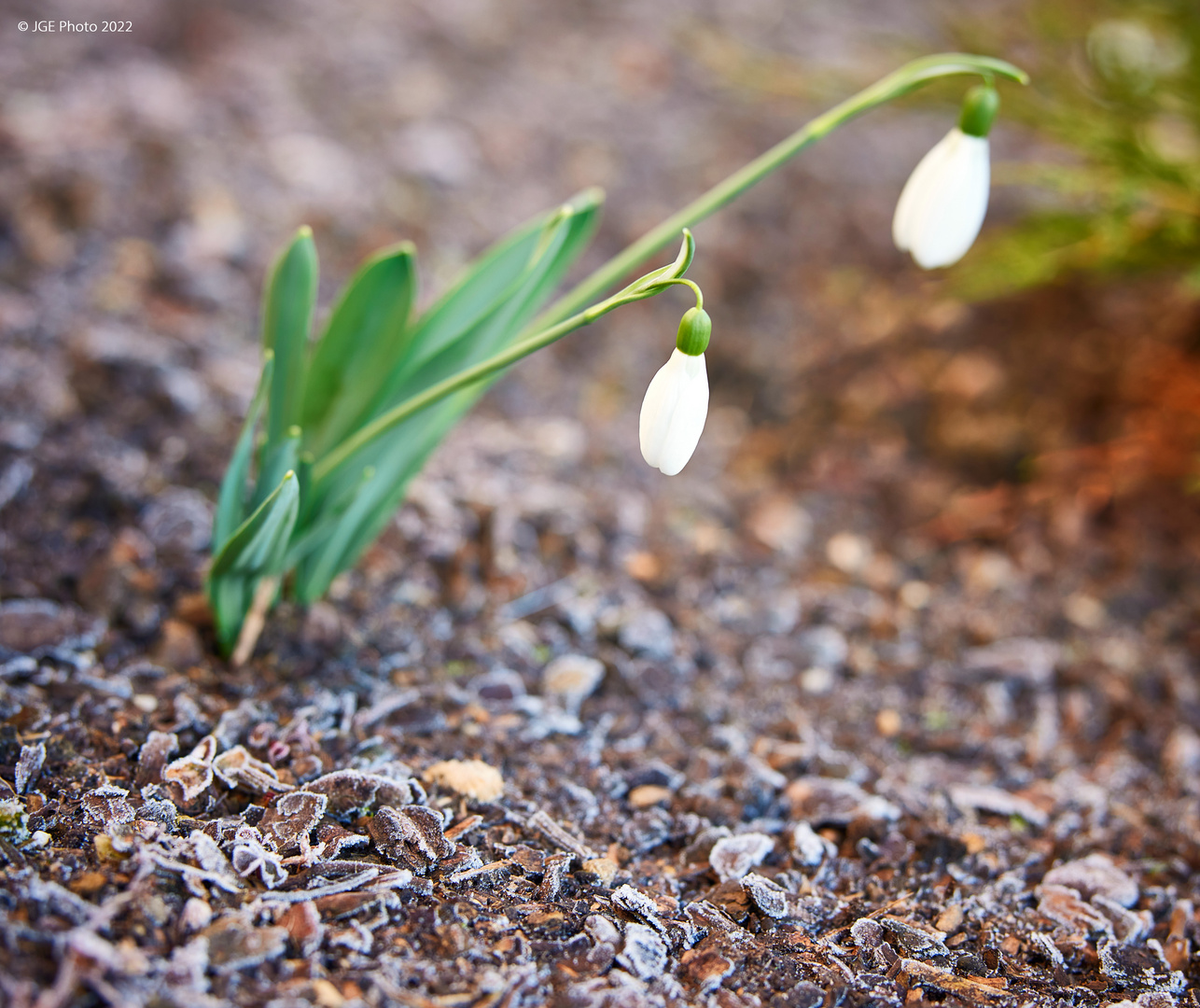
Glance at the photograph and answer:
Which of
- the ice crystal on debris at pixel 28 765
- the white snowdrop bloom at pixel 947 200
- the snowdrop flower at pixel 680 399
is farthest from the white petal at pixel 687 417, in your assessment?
the ice crystal on debris at pixel 28 765

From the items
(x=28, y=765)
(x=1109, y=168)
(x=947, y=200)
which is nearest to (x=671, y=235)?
(x=947, y=200)

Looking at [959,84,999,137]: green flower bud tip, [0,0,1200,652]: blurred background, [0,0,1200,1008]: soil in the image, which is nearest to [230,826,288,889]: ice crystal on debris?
[0,0,1200,1008]: soil

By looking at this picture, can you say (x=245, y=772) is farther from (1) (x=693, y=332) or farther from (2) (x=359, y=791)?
(1) (x=693, y=332)

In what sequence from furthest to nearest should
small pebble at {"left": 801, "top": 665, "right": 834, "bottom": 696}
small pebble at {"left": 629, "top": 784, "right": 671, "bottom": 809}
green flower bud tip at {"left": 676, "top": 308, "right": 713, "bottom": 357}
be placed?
small pebble at {"left": 801, "top": 665, "right": 834, "bottom": 696}
small pebble at {"left": 629, "top": 784, "right": 671, "bottom": 809}
green flower bud tip at {"left": 676, "top": 308, "right": 713, "bottom": 357}

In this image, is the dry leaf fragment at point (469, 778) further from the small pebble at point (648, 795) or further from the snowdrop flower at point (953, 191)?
the snowdrop flower at point (953, 191)

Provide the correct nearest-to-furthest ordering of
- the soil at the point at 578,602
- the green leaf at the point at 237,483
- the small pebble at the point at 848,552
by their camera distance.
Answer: the soil at the point at 578,602
the green leaf at the point at 237,483
the small pebble at the point at 848,552

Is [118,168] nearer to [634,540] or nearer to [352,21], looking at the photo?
[352,21]

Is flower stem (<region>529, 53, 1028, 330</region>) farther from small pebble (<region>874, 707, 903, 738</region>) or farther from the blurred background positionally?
small pebble (<region>874, 707, 903, 738</region>)
